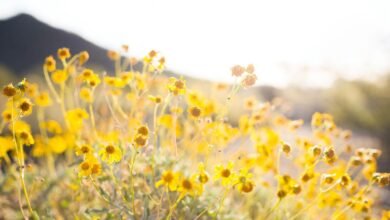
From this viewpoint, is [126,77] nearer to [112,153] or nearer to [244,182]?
[112,153]

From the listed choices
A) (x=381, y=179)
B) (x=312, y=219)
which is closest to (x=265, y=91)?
(x=312, y=219)

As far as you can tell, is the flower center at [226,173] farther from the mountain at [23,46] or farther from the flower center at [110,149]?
the mountain at [23,46]

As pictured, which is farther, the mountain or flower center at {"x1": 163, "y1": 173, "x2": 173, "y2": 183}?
the mountain

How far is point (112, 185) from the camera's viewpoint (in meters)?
2.59

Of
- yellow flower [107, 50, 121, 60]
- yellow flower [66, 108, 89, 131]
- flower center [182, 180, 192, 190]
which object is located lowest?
yellow flower [66, 108, 89, 131]

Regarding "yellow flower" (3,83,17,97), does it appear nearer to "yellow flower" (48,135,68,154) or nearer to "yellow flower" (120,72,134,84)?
"yellow flower" (120,72,134,84)

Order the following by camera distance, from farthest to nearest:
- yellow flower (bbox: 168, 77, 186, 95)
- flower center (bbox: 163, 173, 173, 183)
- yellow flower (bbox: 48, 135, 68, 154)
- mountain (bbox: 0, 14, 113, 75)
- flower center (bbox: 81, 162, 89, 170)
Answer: mountain (bbox: 0, 14, 113, 75) < yellow flower (bbox: 48, 135, 68, 154) < yellow flower (bbox: 168, 77, 186, 95) < flower center (bbox: 81, 162, 89, 170) < flower center (bbox: 163, 173, 173, 183)

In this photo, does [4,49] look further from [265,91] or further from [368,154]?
[265,91]

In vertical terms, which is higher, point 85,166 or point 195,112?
point 195,112

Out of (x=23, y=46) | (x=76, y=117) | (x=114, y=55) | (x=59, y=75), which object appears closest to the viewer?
(x=59, y=75)

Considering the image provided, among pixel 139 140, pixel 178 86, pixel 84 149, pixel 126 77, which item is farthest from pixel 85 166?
pixel 126 77

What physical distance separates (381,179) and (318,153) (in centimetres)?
36

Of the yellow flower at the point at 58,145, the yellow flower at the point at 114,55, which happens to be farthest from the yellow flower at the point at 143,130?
the yellow flower at the point at 58,145

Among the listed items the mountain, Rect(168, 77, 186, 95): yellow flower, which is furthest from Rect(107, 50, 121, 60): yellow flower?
the mountain
